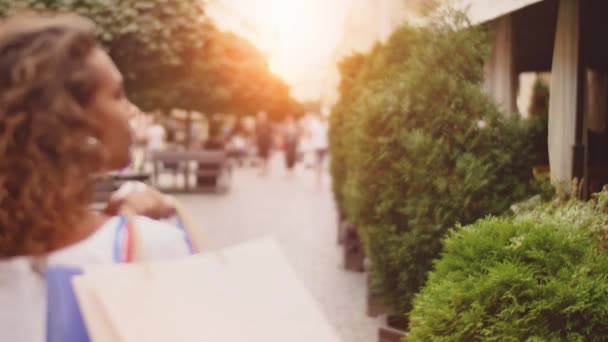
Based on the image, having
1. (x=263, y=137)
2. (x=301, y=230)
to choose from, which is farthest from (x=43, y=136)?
(x=263, y=137)

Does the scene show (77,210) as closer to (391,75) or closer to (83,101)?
(83,101)

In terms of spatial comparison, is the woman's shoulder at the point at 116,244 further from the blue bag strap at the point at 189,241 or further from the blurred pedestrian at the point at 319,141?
the blurred pedestrian at the point at 319,141

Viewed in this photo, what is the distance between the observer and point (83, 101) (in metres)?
1.41

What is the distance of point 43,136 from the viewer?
4.45 ft

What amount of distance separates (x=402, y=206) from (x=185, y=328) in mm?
4156

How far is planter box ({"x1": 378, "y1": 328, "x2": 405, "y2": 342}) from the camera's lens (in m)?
5.07

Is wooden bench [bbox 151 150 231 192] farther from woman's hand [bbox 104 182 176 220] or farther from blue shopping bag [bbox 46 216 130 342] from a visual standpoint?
blue shopping bag [bbox 46 216 130 342]

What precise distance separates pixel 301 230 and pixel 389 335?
6.79 meters

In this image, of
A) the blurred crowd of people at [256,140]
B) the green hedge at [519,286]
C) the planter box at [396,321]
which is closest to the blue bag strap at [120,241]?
the green hedge at [519,286]

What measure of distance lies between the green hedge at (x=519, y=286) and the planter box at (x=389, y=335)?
157 centimetres

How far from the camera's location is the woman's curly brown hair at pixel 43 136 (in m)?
1.36

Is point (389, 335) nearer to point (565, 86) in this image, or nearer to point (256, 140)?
point (565, 86)

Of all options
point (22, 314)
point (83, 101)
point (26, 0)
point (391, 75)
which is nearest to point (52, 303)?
point (22, 314)

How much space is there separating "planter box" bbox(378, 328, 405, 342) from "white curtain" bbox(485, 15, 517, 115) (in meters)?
2.40
